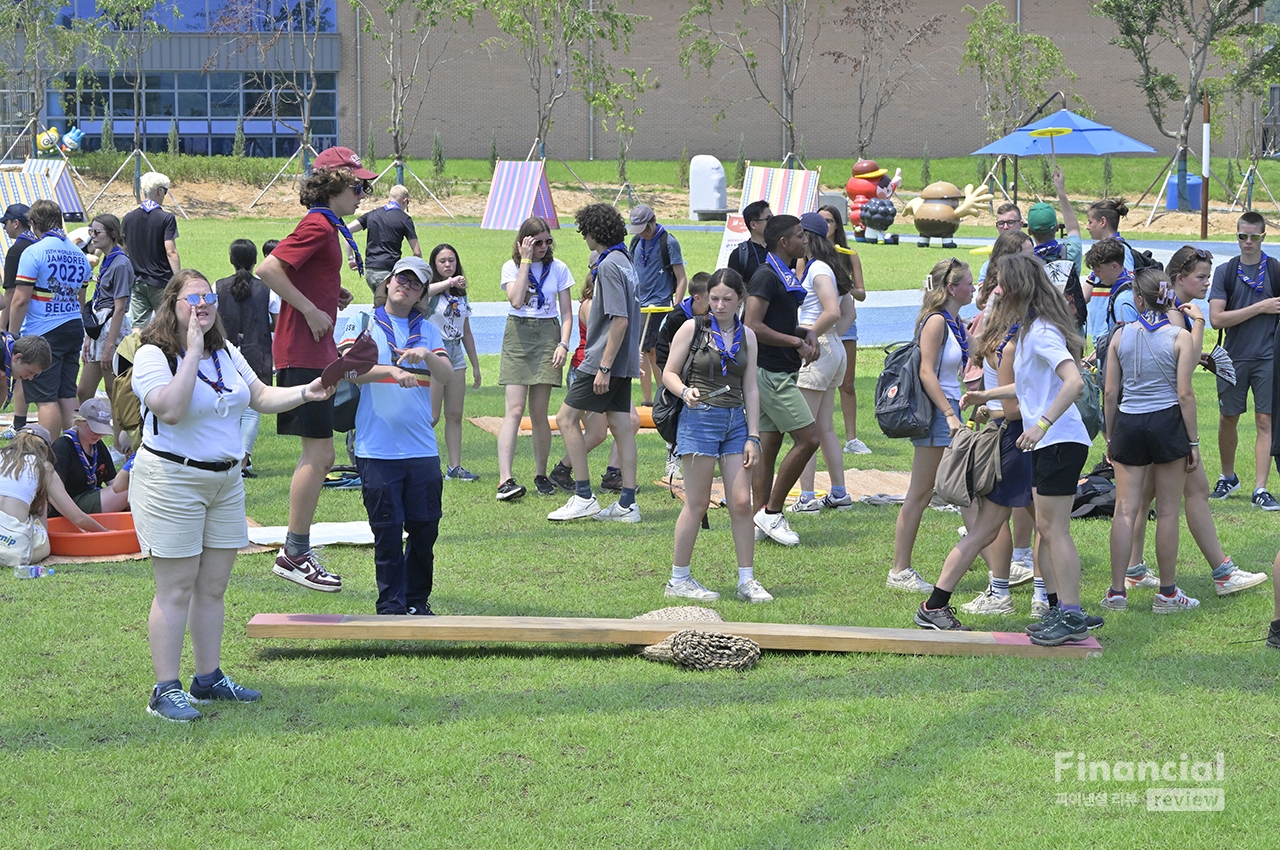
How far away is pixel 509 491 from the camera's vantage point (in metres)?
9.12

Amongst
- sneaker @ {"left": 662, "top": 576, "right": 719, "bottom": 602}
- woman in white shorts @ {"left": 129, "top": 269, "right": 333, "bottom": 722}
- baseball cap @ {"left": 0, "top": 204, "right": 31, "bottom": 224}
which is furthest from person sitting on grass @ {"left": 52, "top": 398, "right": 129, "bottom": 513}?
baseball cap @ {"left": 0, "top": 204, "right": 31, "bottom": 224}

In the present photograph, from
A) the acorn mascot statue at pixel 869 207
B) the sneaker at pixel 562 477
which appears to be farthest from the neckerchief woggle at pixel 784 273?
the acorn mascot statue at pixel 869 207

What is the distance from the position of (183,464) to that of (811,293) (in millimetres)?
4856

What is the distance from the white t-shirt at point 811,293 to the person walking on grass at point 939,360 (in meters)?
1.36

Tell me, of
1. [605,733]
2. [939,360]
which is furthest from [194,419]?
[939,360]

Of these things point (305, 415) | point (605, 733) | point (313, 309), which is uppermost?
point (313, 309)

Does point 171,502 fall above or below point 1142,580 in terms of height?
above

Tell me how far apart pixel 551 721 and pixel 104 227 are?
23.2ft

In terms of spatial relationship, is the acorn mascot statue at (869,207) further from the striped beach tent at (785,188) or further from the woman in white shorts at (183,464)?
the woman in white shorts at (183,464)

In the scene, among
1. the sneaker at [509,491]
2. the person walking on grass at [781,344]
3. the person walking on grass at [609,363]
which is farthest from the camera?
the sneaker at [509,491]

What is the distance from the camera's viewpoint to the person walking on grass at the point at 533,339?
9.13 m

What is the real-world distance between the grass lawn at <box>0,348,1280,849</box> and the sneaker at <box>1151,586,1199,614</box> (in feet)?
0.28

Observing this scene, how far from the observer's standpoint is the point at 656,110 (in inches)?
2247

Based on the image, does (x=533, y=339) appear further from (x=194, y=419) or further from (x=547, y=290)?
(x=194, y=419)
